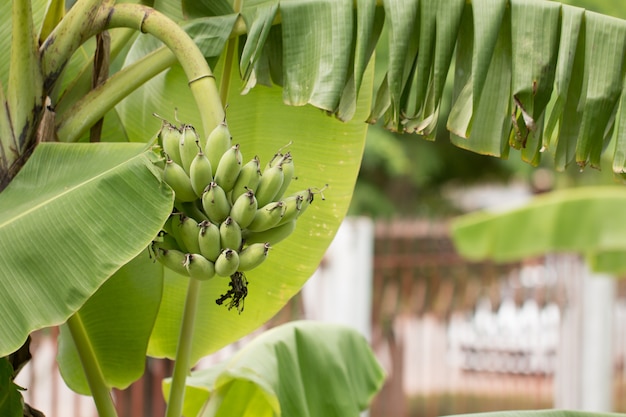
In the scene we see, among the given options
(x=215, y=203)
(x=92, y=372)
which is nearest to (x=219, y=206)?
(x=215, y=203)

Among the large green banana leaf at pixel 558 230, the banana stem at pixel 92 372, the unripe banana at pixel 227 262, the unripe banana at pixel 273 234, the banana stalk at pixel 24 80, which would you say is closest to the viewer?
the unripe banana at pixel 227 262

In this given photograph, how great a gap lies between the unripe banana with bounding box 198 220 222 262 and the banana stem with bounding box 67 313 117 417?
0.51m

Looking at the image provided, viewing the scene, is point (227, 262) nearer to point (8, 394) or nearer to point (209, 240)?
point (209, 240)

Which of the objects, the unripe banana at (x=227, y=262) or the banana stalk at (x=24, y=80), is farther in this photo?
the banana stalk at (x=24, y=80)

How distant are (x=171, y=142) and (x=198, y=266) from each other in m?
0.17

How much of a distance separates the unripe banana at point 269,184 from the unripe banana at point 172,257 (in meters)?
0.11

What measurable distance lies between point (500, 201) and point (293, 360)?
10.7 meters

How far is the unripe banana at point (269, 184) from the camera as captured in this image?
0.98 m

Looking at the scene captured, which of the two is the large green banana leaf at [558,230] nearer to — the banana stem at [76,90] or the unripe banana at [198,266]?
the banana stem at [76,90]

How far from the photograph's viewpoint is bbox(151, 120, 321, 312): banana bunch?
3.07 ft

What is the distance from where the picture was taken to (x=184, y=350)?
4.39ft

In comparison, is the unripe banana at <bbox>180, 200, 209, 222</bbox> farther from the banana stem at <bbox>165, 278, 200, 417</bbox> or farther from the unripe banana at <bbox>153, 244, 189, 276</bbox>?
the banana stem at <bbox>165, 278, 200, 417</bbox>

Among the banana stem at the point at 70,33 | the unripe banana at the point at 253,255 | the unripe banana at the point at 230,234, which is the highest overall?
the banana stem at the point at 70,33

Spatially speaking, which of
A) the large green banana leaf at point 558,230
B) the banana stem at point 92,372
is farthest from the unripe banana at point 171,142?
the large green banana leaf at point 558,230
